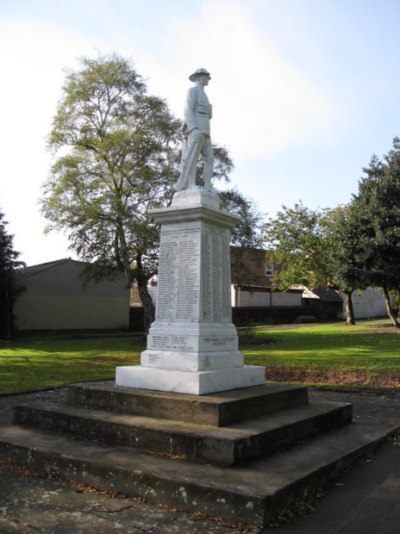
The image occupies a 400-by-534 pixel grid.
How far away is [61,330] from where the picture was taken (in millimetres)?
38875

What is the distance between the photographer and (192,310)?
7.11 m

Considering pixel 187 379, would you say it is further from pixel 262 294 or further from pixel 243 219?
pixel 262 294

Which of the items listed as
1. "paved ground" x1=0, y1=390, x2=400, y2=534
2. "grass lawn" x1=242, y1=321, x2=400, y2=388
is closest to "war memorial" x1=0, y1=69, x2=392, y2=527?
"paved ground" x1=0, y1=390, x2=400, y2=534

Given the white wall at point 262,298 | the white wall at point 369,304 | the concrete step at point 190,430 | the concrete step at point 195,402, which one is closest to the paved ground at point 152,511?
the concrete step at point 190,430

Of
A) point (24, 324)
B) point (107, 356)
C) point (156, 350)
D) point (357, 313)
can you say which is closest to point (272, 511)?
point (156, 350)

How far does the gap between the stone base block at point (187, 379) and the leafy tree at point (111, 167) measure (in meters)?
19.2

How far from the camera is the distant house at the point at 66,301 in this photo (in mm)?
37688

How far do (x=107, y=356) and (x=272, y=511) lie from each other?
633 inches

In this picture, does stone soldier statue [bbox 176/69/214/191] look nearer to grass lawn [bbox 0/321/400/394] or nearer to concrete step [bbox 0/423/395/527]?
concrete step [bbox 0/423/395/527]

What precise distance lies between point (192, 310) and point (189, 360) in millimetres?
698

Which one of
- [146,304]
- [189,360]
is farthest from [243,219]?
[189,360]

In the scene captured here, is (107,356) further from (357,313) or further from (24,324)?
(357,313)

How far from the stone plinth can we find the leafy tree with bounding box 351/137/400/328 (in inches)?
877

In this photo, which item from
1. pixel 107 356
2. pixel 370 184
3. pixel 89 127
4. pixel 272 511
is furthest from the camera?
pixel 370 184
